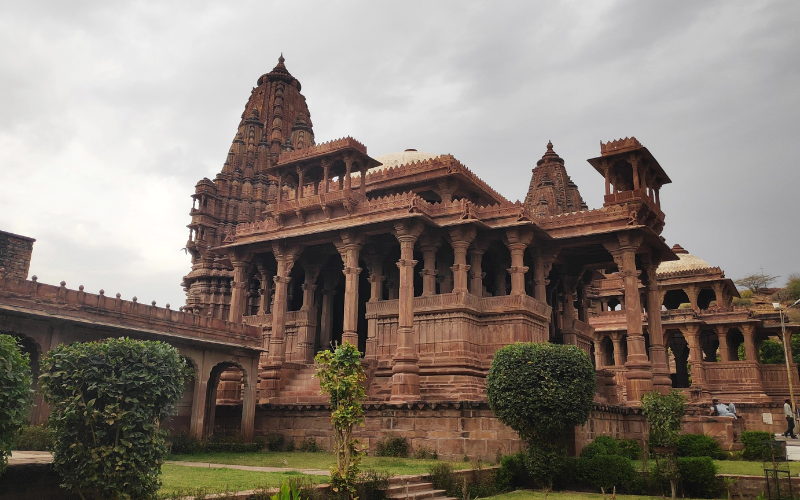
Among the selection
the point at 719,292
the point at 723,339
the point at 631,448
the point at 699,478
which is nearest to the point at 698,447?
the point at 631,448

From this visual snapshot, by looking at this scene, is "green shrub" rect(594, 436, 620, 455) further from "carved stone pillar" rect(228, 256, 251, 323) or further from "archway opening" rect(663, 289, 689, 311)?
"archway opening" rect(663, 289, 689, 311)

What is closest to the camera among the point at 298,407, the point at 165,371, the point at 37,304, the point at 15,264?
the point at 165,371

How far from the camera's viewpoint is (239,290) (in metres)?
30.6

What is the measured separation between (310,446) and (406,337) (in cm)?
523

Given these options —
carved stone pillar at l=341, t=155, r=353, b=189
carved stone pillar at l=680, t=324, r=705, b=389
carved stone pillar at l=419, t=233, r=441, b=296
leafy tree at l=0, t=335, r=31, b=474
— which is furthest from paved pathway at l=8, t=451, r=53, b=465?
carved stone pillar at l=680, t=324, r=705, b=389

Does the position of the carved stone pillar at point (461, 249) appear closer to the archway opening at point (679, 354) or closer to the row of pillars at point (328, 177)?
the row of pillars at point (328, 177)

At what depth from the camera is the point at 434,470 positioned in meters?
15.9

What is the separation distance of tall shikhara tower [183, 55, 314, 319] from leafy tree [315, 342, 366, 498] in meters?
28.9

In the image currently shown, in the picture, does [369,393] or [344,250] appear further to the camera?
[344,250]

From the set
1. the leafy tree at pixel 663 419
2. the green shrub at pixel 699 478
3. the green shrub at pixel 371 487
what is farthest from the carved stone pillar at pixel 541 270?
the green shrub at pixel 371 487

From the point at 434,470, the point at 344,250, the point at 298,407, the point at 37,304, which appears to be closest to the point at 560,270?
the point at 344,250

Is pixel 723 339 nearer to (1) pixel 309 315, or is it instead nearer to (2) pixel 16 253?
(1) pixel 309 315

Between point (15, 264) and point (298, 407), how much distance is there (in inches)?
597

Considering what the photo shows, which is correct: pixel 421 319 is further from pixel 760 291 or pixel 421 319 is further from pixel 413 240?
pixel 760 291
